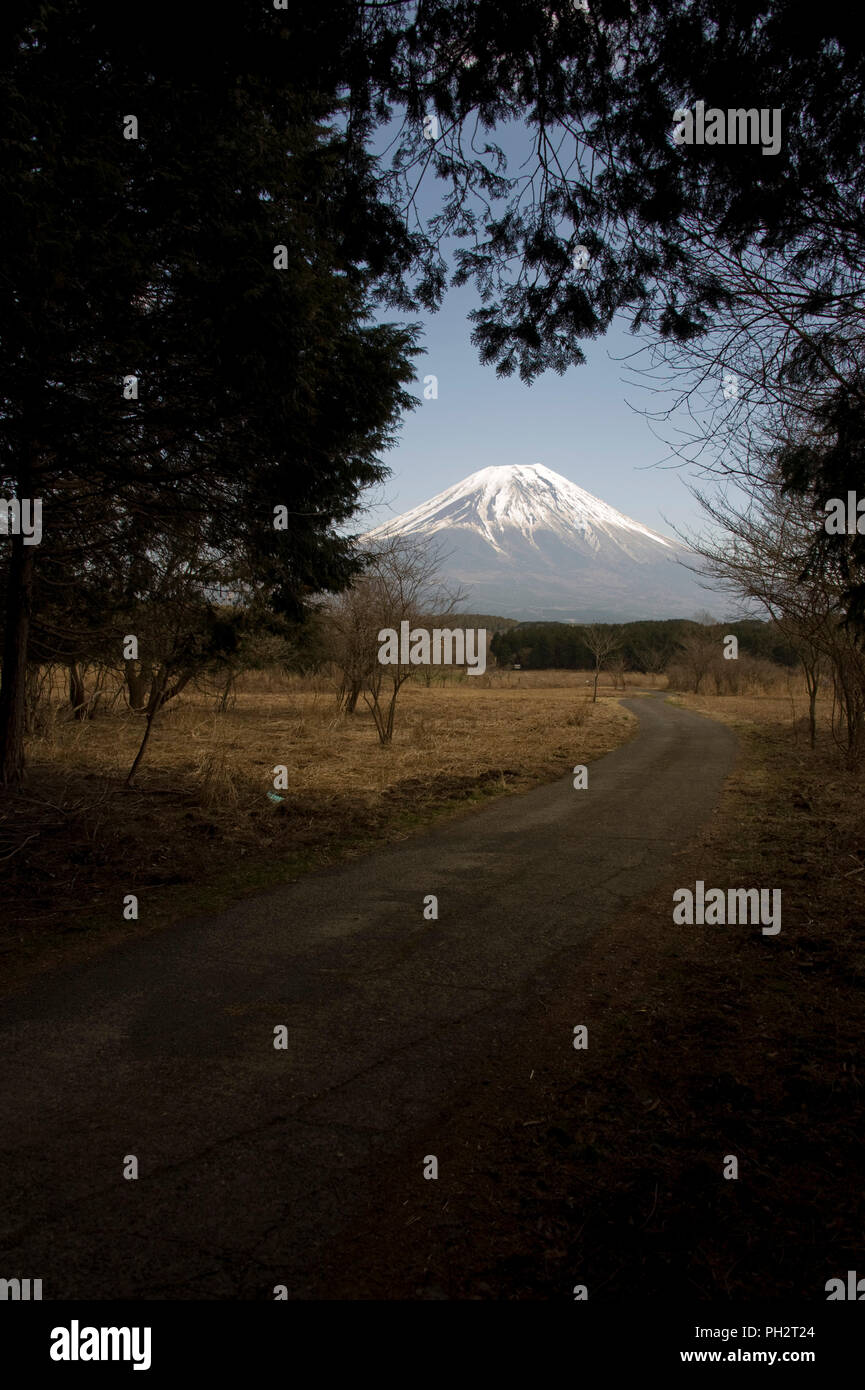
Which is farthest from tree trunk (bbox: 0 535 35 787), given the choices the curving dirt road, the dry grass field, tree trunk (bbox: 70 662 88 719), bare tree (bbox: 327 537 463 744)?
bare tree (bbox: 327 537 463 744)

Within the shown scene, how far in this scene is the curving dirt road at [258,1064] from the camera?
253 centimetres

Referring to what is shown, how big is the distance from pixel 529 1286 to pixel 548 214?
6.31 metres

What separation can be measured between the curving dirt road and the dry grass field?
90 cm

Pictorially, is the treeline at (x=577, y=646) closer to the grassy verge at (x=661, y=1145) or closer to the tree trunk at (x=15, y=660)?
the tree trunk at (x=15, y=660)

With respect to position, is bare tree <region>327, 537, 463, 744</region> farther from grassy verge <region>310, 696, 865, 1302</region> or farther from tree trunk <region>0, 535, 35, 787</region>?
grassy verge <region>310, 696, 865, 1302</region>

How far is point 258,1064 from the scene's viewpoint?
3.76m

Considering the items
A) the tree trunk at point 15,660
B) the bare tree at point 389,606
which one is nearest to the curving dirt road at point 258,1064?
the tree trunk at point 15,660

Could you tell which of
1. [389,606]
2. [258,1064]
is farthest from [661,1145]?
[389,606]

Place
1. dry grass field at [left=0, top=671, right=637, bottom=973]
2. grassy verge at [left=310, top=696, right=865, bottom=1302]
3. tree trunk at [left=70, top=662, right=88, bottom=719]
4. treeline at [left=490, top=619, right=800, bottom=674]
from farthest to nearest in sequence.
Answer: treeline at [left=490, top=619, right=800, bottom=674] → tree trunk at [left=70, top=662, right=88, bottom=719] → dry grass field at [left=0, top=671, right=637, bottom=973] → grassy verge at [left=310, top=696, right=865, bottom=1302]

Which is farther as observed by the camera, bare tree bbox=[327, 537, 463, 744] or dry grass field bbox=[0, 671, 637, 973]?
bare tree bbox=[327, 537, 463, 744]

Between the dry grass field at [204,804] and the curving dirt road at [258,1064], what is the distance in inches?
35.3

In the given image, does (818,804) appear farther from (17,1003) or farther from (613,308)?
(17,1003)

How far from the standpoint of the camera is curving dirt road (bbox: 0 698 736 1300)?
2527 millimetres

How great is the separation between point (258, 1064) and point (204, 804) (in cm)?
671
